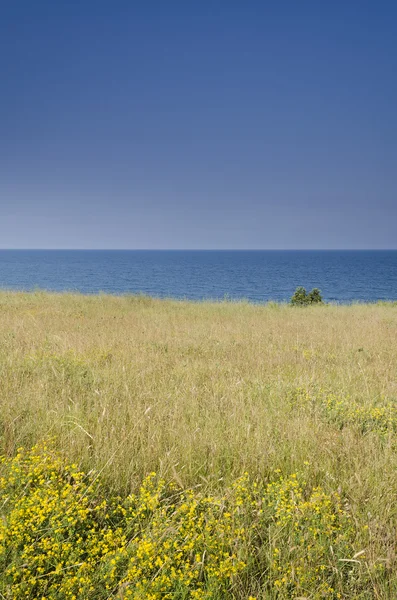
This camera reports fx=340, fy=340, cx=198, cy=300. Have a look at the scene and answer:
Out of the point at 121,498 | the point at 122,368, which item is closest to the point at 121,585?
the point at 121,498

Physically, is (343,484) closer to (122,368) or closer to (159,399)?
(159,399)

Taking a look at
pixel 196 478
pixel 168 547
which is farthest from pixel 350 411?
pixel 168 547

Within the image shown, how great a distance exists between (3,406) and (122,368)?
252cm

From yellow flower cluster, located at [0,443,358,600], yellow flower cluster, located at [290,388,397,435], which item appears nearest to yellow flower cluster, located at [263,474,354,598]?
yellow flower cluster, located at [0,443,358,600]

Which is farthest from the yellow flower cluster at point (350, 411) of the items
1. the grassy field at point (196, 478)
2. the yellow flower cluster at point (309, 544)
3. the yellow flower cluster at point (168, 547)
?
the yellow flower cluster at point (168, 547)

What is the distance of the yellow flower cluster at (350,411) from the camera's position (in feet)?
15.0

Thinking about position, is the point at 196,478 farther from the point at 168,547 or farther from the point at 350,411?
the point at 350,411

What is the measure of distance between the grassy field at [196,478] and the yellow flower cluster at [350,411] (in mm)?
27

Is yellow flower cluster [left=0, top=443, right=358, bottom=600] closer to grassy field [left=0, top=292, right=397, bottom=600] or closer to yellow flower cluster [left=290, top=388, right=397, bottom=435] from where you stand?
grassy field [left=0, top=292, right=397, bottom=600]

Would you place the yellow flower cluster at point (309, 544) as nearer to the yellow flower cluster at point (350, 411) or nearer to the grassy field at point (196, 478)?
the grassy field at point (196, 478)

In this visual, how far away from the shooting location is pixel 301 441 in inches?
152

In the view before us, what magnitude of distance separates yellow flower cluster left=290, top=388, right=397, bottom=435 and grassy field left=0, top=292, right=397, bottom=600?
0.03 meters

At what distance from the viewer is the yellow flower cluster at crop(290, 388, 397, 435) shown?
4.58m

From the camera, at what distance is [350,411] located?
4.79 m
